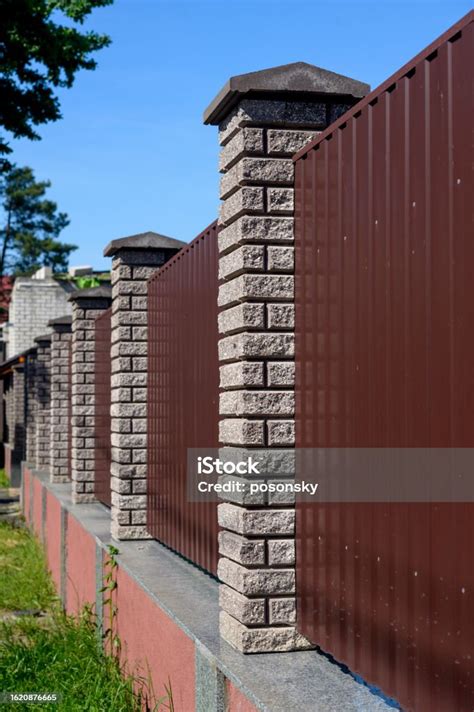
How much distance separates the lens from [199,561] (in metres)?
6.24

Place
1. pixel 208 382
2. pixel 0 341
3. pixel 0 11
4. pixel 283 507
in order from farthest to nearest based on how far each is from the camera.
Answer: pixel 0 341, pixel 0 11, pixel 208 382, pixel 283 507

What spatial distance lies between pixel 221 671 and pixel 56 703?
2.28 m

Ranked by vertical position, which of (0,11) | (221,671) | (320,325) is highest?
(0,11)

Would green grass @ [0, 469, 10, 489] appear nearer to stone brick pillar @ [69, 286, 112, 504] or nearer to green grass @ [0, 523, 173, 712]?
stone brick pillar @ [69, 286, 112, 504]

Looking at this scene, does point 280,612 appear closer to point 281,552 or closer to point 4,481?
point 281,552

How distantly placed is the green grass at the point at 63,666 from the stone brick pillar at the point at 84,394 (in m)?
1.47

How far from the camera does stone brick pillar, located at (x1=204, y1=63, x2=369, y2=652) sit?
14.1ft

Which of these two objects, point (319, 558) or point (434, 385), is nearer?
point (434, 385)

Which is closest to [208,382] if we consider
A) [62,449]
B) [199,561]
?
[199,561]

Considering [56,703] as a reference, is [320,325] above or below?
above

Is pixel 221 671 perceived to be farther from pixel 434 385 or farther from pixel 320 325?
pixel 434 385

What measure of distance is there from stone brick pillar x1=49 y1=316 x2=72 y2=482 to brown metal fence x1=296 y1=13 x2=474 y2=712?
10617 mm

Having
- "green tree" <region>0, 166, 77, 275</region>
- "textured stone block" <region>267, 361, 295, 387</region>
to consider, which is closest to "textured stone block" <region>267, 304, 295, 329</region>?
"textured stone block" <region>267, 361, 295, 387</region>

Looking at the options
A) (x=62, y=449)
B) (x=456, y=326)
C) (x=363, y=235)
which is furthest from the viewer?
(x=62, y=449)
